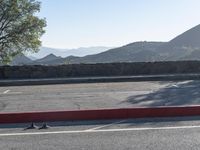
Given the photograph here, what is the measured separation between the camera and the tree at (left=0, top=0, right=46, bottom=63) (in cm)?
4081

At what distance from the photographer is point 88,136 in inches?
342

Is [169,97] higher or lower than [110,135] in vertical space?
higher

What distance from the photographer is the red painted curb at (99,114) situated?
10.4 meters

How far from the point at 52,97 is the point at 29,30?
26.5 m

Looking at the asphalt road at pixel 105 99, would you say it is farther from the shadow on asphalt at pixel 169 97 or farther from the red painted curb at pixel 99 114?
the red painted curb at pixel 99 114

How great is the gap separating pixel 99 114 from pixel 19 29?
31.4 m

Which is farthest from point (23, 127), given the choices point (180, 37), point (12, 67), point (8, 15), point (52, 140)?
point (180, 37)

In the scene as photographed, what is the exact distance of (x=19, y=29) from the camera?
4100cm

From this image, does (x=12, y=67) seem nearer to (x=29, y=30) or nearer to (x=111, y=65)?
(x=111, y=65)

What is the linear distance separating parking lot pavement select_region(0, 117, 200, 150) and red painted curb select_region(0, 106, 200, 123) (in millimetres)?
258

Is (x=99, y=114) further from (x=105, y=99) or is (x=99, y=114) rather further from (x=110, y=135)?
(x=105, y=99)

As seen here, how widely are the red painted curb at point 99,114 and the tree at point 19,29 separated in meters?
31.0

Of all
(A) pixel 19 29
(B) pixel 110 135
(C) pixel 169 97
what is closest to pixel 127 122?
(B) pixel 110 135

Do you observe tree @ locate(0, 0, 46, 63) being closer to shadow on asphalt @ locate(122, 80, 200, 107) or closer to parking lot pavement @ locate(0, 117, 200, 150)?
shadow on asphalt @ locate(122, 80, 200, 107)
